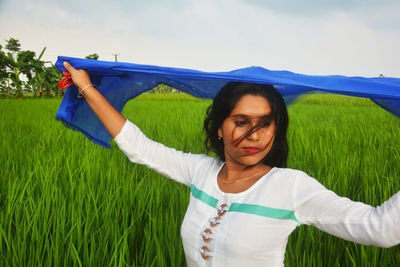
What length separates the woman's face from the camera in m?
0.76

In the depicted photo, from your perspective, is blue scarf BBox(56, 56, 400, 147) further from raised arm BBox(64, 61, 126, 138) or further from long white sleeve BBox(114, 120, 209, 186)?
long white sleeve BBox(114, 120, 209, 186)

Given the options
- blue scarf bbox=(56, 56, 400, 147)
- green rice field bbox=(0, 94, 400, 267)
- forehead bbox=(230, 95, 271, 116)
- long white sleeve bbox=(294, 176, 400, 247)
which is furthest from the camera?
green rice field bbox=(0, 94, 400, 267)

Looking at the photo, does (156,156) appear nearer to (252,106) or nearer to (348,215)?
(252,106)

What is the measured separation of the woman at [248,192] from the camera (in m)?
0.60

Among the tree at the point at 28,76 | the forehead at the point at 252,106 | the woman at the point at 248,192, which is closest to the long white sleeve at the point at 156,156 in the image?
the woman at the point at 248,192

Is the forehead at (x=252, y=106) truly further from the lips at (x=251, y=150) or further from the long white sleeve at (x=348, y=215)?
the long white sleeve at (x=348, y=215)

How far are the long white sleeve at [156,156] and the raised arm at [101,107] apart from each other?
0.02 m

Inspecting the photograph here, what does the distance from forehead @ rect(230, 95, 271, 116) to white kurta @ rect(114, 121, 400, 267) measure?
0.17m

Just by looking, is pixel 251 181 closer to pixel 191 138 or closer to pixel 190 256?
pixel 190 256

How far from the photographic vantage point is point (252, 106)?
0.78m

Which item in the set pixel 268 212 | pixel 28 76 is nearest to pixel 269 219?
pixel 268 212

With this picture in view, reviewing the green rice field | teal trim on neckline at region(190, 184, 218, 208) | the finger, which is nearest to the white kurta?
teal trim on neckline at region(190, 184, 218, 208)

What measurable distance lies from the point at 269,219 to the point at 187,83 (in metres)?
0.67

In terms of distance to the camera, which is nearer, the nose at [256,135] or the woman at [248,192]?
the woman at [248,192]
